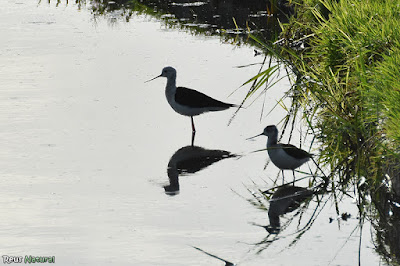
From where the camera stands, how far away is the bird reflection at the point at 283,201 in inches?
278

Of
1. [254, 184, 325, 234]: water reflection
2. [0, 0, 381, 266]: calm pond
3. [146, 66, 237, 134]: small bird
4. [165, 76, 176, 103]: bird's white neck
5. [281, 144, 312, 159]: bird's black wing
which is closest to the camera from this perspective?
[0, 0, 381, 266]: calm pond

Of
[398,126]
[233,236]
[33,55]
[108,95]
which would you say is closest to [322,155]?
[398,126]

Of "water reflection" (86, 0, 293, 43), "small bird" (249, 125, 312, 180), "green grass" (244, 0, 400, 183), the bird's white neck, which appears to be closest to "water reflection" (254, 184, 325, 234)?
"small bird" (249, 125, 312, 180)

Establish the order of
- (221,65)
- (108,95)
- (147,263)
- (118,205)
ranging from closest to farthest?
(147,263) → (118,205) → (108,95) → (221,65)

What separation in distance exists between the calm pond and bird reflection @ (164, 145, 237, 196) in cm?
2

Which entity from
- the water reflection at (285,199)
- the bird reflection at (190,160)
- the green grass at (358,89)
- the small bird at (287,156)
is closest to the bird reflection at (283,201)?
the water reflection at (285,199)

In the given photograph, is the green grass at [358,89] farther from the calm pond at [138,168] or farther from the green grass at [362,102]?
the calm pond at [138,168]

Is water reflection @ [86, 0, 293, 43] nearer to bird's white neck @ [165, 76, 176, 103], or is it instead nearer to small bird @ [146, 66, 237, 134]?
bird's white neck @ [165, 76, 176, 103]

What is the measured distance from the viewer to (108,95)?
11.5 meters

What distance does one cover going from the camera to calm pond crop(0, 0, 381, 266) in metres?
6.55

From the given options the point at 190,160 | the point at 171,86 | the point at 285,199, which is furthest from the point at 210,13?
the point at 285,199

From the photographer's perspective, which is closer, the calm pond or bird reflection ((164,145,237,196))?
the calm pond

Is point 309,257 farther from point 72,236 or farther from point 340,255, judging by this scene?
point 72,236

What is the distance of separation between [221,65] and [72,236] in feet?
22.7
